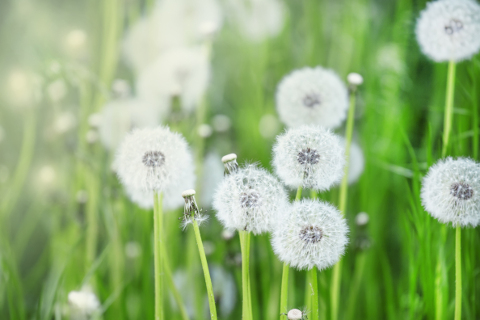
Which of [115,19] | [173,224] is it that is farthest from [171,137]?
[115,19]

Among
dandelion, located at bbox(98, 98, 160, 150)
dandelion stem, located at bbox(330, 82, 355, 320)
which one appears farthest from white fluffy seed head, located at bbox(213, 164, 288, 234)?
dandelion, located at bbox(98, 98, 160, 150)

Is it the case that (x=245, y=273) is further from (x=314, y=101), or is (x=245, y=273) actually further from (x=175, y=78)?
(x=175, y=78)

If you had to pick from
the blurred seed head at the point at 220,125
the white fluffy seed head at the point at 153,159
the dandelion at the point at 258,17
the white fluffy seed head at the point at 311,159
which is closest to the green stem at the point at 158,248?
the white fluffy seed head at the point at 153,159

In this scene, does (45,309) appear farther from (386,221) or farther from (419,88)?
(419,88)

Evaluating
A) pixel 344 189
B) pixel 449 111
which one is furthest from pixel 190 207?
pixel 449 111

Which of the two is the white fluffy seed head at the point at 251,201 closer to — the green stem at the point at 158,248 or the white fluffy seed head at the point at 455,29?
the green stem at the point at 158,248

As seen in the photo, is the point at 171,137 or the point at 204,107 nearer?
the point at 171,137
